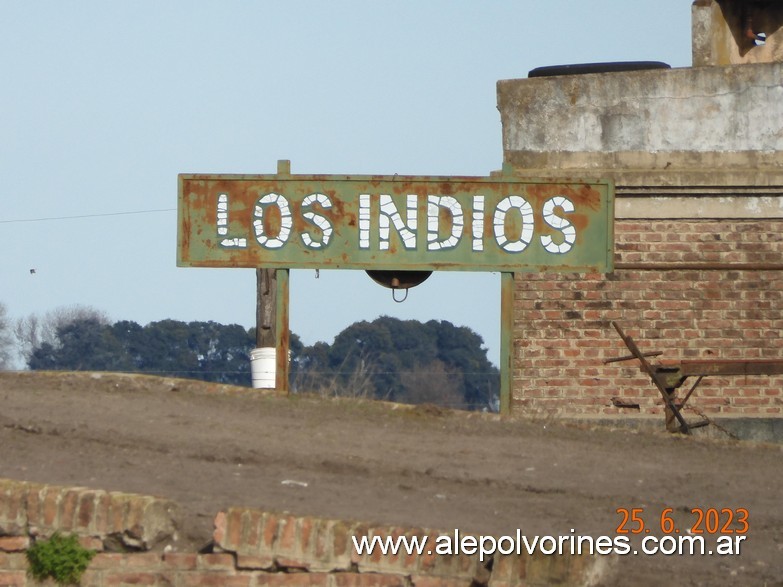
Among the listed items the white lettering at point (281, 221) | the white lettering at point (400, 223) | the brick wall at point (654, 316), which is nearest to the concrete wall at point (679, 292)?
the brick wall at point (654, 316)

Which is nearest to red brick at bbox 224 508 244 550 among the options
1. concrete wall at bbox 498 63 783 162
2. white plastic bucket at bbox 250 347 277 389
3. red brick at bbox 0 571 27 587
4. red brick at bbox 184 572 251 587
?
red brick at bbox 184 572 251 587

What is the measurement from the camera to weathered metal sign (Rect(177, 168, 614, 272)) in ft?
37.2

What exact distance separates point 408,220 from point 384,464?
134 inches

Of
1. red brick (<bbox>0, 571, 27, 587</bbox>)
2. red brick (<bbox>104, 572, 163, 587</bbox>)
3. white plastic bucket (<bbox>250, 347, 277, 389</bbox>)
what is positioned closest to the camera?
red brick (<bbox>104, 572, 163, 587</bbox>)

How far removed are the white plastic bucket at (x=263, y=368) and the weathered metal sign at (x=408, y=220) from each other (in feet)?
4.44

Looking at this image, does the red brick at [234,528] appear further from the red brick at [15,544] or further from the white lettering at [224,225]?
the white lettering at [224,225]

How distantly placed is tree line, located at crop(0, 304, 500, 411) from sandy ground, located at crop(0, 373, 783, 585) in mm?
31993

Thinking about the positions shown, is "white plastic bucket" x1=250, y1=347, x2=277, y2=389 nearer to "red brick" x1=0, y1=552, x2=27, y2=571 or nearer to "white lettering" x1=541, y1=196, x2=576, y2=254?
"white lettering" x1=541, y1=196, x2=576, y2=254

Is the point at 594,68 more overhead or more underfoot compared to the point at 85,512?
more overhead

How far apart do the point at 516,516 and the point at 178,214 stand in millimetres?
5155

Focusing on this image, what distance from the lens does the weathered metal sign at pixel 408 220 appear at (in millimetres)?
11344

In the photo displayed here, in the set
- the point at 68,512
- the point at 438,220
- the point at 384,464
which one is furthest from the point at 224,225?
the point at 68,512

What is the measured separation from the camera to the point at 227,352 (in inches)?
2023

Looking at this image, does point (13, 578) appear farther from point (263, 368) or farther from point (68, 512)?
point (263, 368)
